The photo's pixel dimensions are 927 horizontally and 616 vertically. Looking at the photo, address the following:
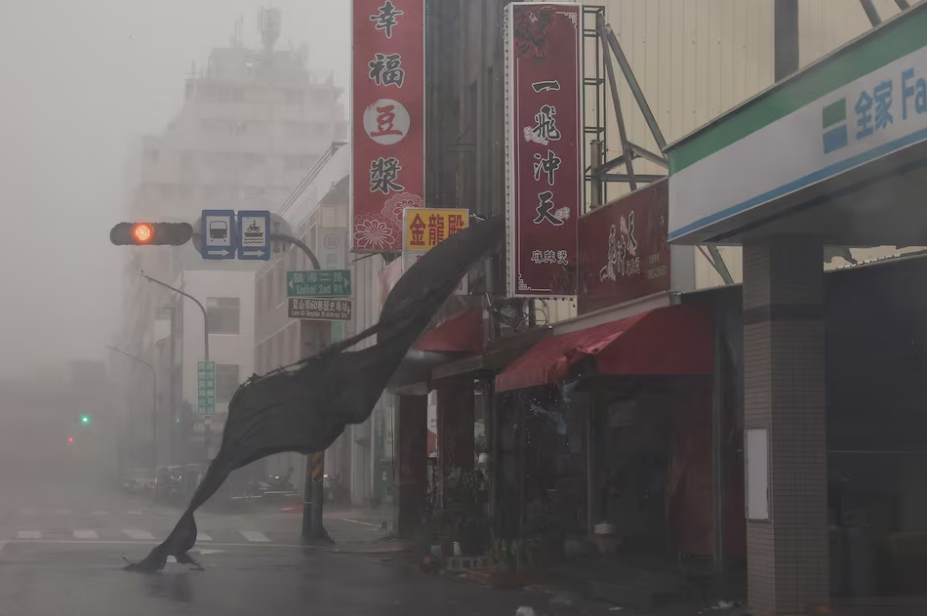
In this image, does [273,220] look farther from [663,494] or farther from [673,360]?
[673,360]

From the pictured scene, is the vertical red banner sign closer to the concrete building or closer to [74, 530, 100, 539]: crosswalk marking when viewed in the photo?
[74, 530, 100, 539]: crosswalk marking

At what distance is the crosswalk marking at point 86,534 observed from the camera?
2768cm

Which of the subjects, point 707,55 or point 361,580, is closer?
point 361,580

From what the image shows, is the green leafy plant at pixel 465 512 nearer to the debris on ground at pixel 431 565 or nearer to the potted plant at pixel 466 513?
the potted plant at pixel 466 513

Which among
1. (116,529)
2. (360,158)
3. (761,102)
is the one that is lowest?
(116,529)

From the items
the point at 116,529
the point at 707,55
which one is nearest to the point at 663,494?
the point at 707,55

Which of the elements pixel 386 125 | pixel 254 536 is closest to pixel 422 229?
pixel 386 125

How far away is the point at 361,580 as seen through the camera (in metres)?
18.3

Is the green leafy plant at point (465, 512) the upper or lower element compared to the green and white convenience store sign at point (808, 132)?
lower

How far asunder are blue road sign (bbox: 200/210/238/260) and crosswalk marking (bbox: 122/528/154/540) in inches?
241

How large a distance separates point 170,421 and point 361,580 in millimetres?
61605

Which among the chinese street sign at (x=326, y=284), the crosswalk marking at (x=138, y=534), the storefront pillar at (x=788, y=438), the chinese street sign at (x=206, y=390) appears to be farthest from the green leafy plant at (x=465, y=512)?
the chinese street sign at (x=206, y=390)

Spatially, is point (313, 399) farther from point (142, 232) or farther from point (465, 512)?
point (142, 232)

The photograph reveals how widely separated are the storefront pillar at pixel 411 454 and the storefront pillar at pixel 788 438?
14.4 metres
